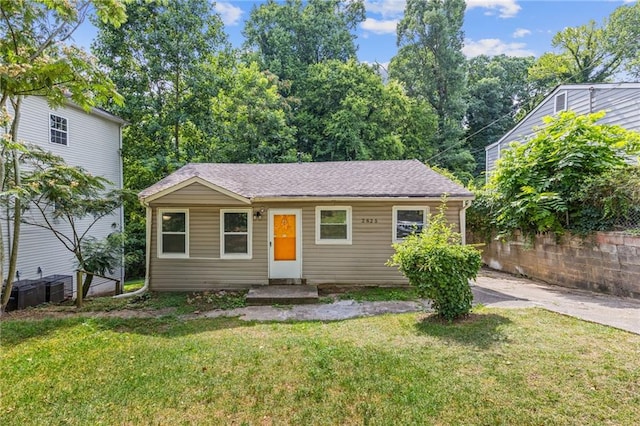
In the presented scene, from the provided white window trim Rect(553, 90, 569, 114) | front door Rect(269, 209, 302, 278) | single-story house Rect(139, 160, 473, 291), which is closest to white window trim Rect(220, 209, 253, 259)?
single-story house Rect(139, 160, 473, 291)

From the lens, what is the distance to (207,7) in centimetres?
1756

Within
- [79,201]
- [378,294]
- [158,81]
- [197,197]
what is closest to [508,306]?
[378,294]

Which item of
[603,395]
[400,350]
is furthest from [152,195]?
[603,395]

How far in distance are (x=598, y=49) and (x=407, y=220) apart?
26.1m

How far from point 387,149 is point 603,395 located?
17.5 metres

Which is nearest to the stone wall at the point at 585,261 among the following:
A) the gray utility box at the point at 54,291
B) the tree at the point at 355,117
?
the tree at the point at 355,117

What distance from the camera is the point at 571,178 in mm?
8242

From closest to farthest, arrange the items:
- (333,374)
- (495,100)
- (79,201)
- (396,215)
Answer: (333,374), (79,201), (396,215), (495,100)

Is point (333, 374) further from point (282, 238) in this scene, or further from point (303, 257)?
point (282, 238)

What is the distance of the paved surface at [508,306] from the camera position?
5.94m

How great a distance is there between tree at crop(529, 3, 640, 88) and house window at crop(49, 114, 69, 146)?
29912 mm

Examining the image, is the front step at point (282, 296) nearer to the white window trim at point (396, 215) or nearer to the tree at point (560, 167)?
the white window trim at point (396, 215)

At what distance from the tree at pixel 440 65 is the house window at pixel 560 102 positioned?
8.97 m

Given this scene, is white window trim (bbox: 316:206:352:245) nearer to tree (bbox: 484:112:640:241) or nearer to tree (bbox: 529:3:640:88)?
tree (bbox: 484:112:640:241)
